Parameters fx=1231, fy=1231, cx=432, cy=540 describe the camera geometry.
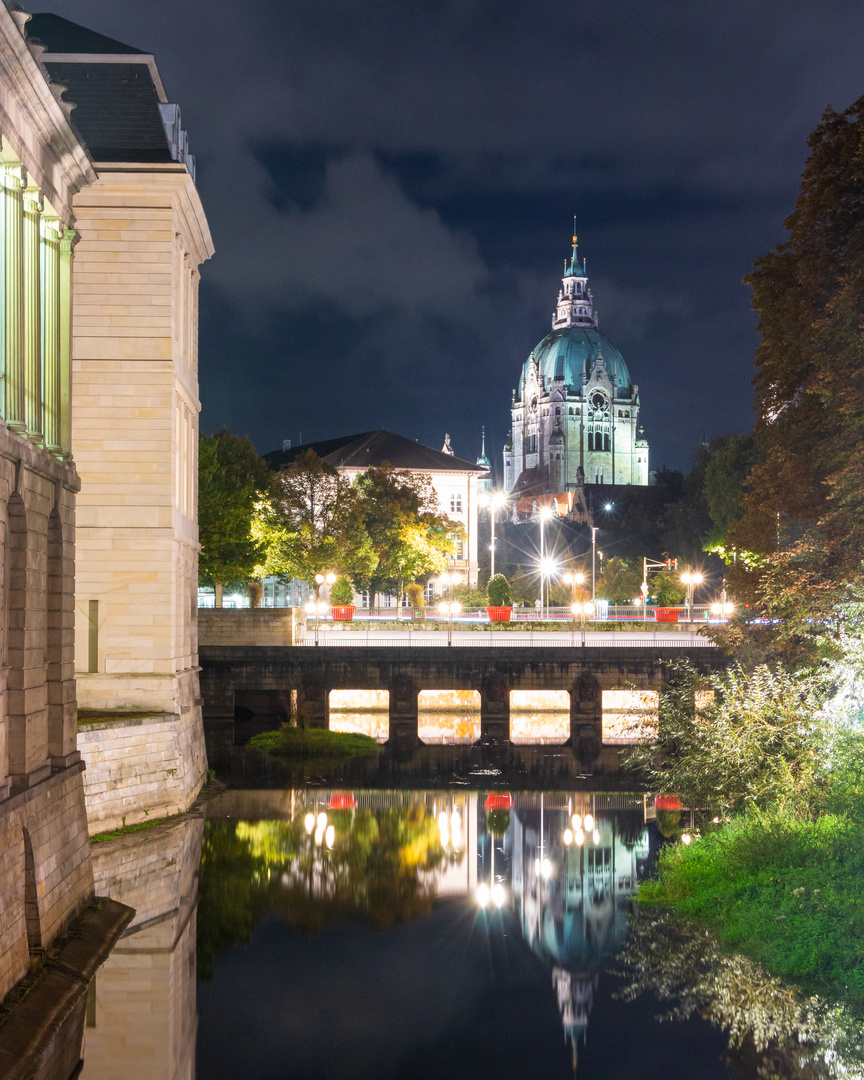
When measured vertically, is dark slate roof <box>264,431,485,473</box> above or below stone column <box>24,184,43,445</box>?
above

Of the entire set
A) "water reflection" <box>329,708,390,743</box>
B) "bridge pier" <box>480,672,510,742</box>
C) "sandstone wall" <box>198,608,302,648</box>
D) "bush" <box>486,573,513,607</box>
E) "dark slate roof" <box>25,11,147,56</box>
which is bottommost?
"water reflection" <box>329,708,390,743</box>

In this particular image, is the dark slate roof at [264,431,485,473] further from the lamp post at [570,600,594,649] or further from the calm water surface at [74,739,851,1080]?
the calm water surface at [74,739,851,1080]

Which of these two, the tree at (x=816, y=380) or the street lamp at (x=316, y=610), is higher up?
the tree at (x=816, y=380)

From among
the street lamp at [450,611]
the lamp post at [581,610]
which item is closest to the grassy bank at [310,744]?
the street lamp at [450,611]

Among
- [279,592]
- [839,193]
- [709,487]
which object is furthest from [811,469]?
[279,592]

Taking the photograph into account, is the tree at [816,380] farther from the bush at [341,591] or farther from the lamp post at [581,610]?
the bush at [341,591]

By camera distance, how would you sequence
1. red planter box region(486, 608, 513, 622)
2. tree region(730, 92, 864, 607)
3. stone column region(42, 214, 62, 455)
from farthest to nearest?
1. red planter box region(486, 608, 513, 622)
2. tree region(730, 92, 864, 607)
3. stone column region(42, 214, 62, 455)

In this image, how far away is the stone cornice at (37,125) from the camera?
14852mm

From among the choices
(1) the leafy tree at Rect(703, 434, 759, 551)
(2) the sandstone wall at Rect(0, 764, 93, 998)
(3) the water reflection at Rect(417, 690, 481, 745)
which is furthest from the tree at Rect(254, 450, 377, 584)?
(2) the sandstone wall at Rect(0, 764, 93, 998)

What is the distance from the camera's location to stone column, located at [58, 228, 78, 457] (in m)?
19.7

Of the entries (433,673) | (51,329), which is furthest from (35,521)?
(433,673)

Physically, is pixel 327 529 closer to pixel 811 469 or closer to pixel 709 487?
pixel 709 487

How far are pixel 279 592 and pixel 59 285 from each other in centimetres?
8314

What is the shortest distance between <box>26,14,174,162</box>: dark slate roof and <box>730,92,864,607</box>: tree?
14.4 meters
